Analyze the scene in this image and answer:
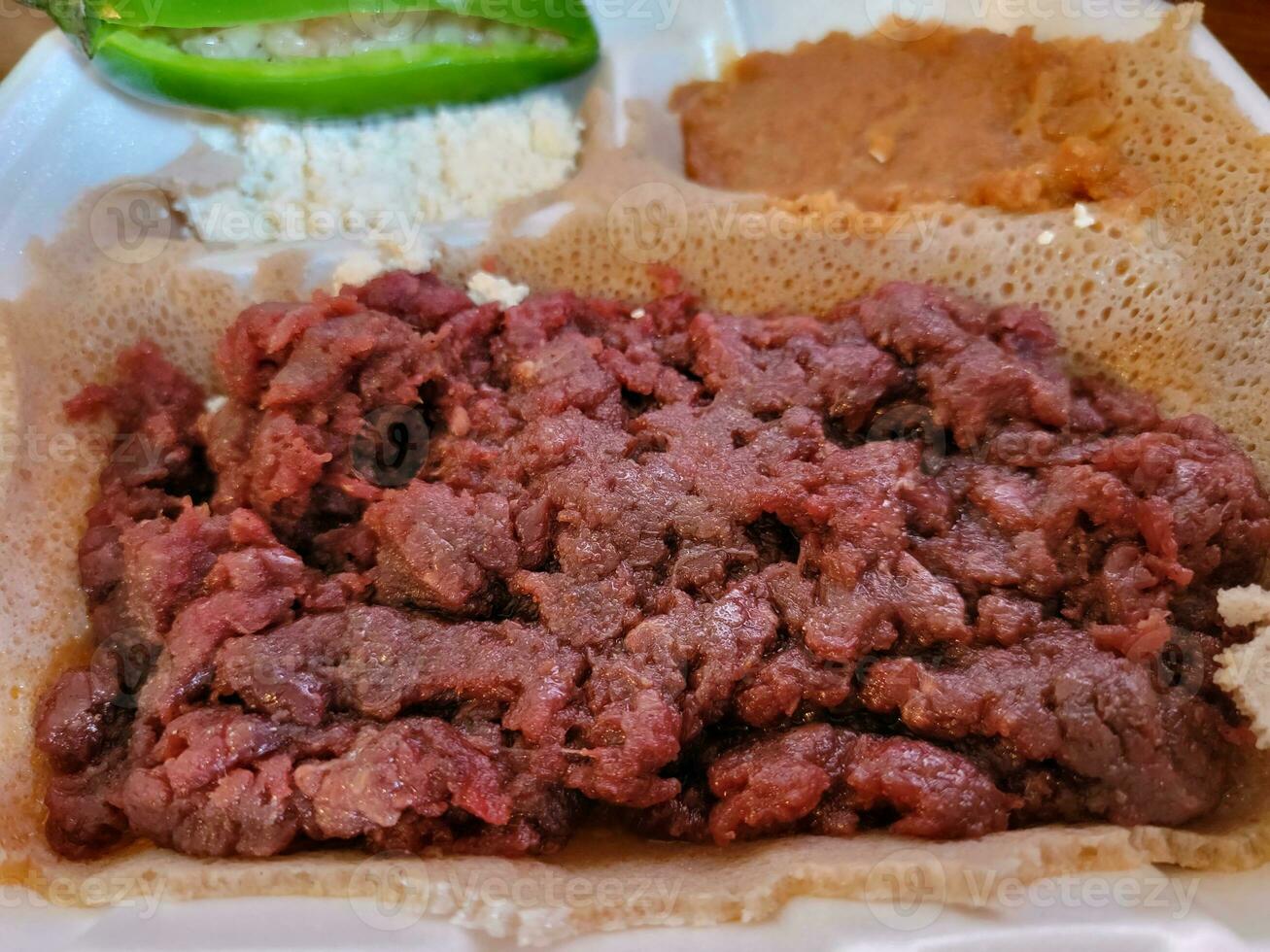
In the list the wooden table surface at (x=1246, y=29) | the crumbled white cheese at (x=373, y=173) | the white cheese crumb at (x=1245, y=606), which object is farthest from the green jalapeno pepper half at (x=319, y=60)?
the white cheese crumb at (x=1245, y=606)

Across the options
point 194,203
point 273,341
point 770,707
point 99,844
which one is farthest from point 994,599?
point 194,203

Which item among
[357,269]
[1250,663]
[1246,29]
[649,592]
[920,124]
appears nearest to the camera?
[1250,663]

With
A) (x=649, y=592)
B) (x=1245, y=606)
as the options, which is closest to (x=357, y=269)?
(x=649, y=592)

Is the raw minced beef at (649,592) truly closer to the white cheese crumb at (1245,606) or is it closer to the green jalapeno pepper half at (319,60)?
the white cheese crumb at (1245,606)

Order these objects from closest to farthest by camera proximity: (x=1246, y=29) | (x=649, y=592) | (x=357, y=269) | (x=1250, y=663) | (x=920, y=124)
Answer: (x=1250, y=663) → (x=649, y=592) → (x=357, y=269) → (x=920, y=124) → (x=1246, y=29)

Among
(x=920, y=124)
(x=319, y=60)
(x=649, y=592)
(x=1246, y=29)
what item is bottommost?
(x=649, y=592)

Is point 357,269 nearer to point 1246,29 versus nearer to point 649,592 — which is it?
point 649,592

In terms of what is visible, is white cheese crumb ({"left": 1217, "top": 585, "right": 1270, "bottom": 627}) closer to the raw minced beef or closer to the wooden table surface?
the raw minced beef
